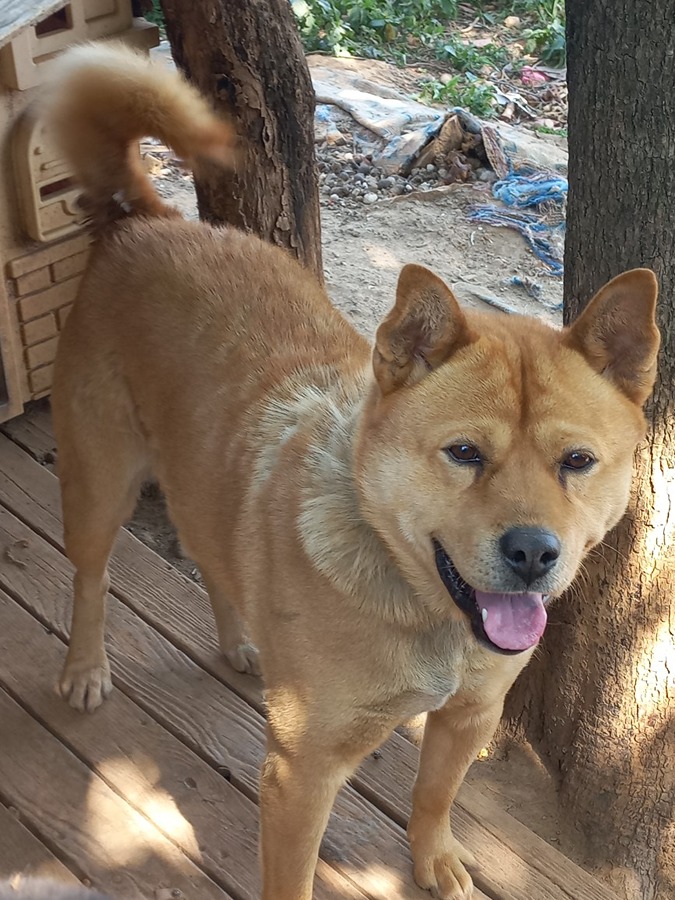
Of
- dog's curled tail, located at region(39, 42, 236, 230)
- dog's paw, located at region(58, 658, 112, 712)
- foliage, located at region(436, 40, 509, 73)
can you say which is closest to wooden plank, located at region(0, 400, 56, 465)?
dog's paw, located at region(58, 658, 112, 712)

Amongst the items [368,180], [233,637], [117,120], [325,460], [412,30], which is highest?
[117,120]

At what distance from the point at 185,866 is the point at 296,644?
2.56 feet

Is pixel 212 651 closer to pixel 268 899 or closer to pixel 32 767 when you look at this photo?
pixel 32 767

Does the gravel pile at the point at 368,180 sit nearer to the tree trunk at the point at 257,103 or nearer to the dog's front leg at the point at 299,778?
the tree trunk at the point at 257,103

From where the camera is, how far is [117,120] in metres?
2.66

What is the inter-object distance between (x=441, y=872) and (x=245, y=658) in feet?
2.76

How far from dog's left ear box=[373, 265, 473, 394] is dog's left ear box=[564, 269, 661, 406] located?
9.1 inches

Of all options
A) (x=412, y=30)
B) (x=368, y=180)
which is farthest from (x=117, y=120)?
(x=412, y=30)

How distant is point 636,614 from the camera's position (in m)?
2.74

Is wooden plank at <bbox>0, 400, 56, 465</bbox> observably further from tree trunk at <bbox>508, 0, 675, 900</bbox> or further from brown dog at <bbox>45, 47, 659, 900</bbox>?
tree trunk at <bbox>508, 0, 675, 900</bbox>

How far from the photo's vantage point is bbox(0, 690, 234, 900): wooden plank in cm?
249

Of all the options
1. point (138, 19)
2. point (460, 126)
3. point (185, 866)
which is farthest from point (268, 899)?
point (460, 126)

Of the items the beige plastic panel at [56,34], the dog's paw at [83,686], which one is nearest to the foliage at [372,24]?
the beige plastic panel at [56,34]

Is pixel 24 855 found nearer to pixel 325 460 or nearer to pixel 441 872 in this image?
pixel 441 872
